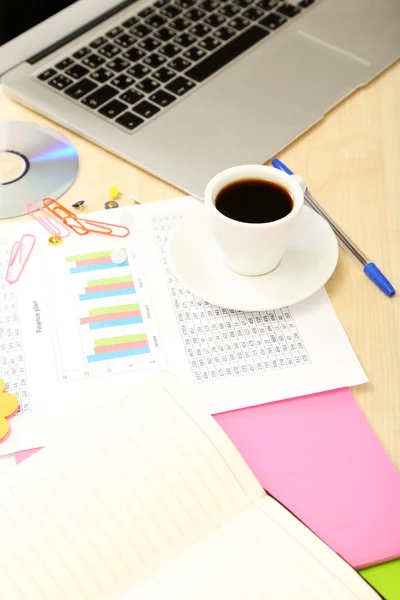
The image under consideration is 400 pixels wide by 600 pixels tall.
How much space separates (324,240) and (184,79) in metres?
0.30

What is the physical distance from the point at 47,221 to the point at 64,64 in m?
0.24

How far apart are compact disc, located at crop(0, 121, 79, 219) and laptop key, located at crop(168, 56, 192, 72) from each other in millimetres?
166

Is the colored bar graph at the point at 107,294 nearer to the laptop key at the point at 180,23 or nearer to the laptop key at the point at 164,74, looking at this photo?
the laptop key at the point at 164,74

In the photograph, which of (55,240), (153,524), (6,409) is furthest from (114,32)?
(153,524)

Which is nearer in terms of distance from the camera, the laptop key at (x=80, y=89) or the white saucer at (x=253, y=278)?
the white saucer at (x=253, y=278)

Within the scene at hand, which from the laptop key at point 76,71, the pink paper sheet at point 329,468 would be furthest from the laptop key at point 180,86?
the pink paper sheet at point 329,468

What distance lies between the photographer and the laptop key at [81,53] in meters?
0.82

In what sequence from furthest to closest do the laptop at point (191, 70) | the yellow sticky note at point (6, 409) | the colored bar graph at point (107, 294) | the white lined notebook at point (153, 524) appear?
the laptop at point (191, 70) < the colored bar graph at point (107, 294) < the yellow sticky note at point (6, 409) < the white lined notebook at point (153, 524)

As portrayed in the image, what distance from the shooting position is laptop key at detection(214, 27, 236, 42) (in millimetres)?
869

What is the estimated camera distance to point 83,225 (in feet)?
2.29

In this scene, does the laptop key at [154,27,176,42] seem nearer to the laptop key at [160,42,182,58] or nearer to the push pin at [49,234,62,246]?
the laptop key at [160,42,182,58]

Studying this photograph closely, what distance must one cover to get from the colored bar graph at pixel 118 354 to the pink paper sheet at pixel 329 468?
0.31 feet

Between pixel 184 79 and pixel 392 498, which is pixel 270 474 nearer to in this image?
pixel 392 498

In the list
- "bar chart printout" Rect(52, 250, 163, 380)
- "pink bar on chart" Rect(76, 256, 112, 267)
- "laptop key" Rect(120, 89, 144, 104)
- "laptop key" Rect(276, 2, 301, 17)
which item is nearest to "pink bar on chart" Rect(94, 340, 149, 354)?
"bar chart printout" Rect(52, 250, 163, 380)
